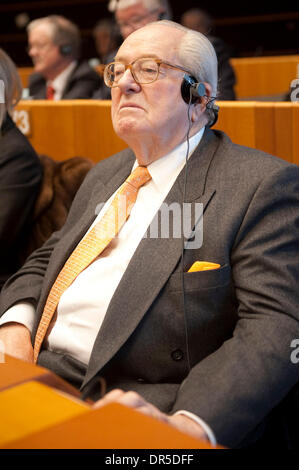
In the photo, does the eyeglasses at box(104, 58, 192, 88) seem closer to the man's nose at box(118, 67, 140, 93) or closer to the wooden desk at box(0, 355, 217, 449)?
the man's nose at box(118, 67, 140, 93)

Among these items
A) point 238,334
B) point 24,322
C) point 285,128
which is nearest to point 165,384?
point 238,334

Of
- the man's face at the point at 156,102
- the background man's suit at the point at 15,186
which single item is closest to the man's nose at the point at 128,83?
the man's face at the point at 156,102

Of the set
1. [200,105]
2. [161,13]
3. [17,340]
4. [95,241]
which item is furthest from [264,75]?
[17,340]

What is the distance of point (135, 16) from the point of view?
4.14 metres

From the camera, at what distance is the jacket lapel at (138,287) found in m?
1.49

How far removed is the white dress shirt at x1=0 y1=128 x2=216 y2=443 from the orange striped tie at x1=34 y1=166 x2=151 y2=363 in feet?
0.05

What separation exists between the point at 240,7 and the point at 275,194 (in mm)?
7182

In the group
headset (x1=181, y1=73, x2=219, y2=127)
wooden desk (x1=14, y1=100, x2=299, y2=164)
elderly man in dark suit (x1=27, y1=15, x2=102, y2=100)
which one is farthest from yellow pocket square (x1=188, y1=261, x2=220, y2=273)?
elderly man in dark suit (x1=27, y1=15, x2=102, y2=100)

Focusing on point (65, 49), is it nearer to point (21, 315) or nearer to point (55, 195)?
point (55, 195)

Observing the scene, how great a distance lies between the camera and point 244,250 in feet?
4.80

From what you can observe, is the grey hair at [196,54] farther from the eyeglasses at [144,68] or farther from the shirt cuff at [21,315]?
the shirt cuff at [21,315]

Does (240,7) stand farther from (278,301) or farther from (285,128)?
(278,301)

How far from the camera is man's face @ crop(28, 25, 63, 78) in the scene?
502 centimetres

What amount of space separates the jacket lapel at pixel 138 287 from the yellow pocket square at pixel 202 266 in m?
0.04
